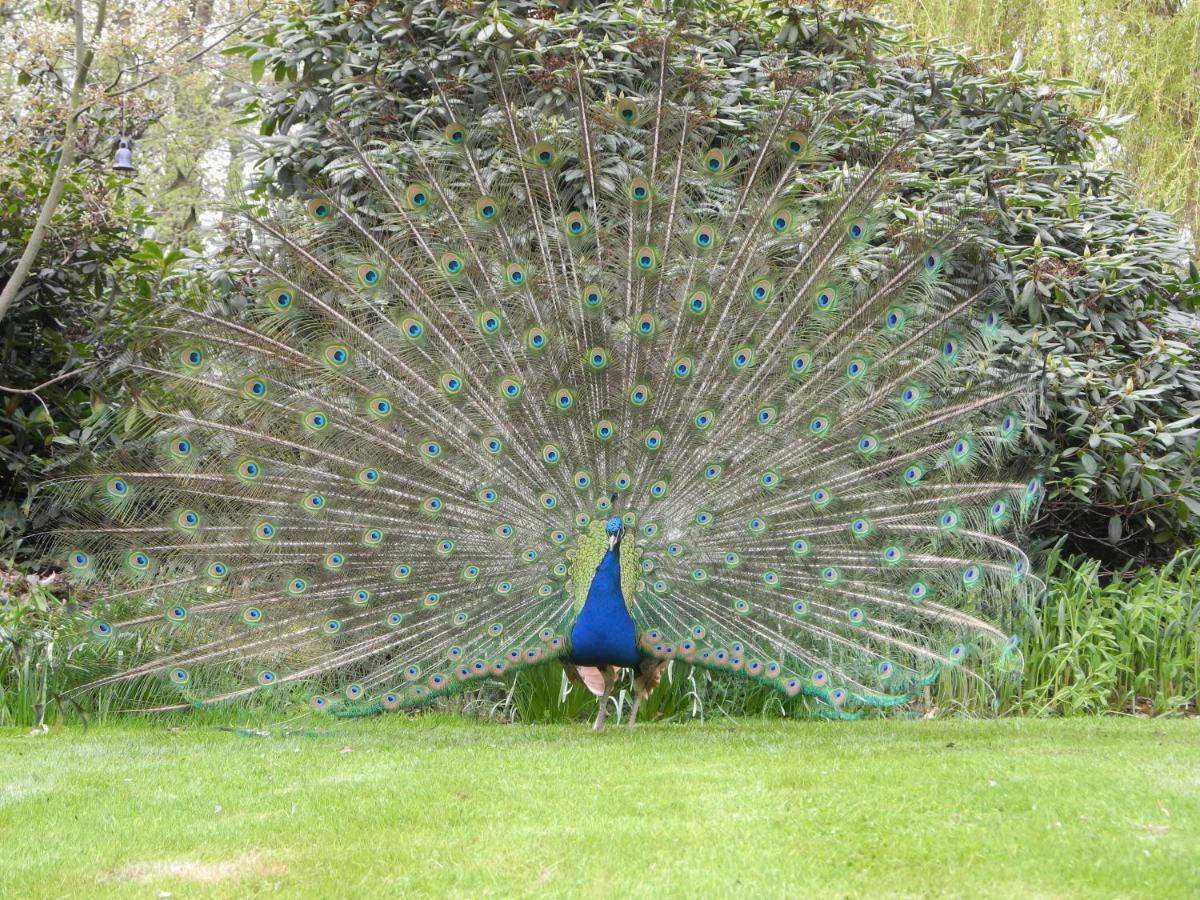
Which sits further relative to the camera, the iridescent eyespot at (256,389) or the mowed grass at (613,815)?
the iridescent eyespot at (256,389)

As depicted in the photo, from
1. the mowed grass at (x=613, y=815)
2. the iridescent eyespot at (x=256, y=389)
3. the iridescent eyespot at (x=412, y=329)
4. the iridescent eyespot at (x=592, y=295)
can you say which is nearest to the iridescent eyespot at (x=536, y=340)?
the iridescent eyespot at (x=592, y=295)

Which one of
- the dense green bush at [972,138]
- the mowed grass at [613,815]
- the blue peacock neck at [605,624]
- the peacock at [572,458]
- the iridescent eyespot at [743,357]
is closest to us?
the mowed grass at [613,815]

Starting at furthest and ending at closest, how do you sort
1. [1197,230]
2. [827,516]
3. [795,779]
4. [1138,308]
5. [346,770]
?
1. [1197,230]
2. [1138,308]
3. [827,516]
4. [346,770]
5. [795,779]

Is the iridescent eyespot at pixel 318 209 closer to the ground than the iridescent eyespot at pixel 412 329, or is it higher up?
higher up

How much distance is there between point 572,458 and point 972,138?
13.9ft

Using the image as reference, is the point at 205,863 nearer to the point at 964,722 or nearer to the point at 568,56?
the point at 964,722

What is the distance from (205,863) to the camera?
14.6 ft

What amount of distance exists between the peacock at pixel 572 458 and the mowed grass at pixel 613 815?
54cm

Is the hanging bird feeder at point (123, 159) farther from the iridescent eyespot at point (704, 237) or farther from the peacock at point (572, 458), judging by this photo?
the iridescent eyespot at point (704, 237)

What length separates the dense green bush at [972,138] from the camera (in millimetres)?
7973

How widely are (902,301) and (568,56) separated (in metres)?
3.25

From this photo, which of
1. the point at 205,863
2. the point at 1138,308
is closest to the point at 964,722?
the point at 1138,308

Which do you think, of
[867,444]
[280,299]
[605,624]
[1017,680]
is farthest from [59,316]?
[1017,680]

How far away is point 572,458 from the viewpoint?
22.2 feet
